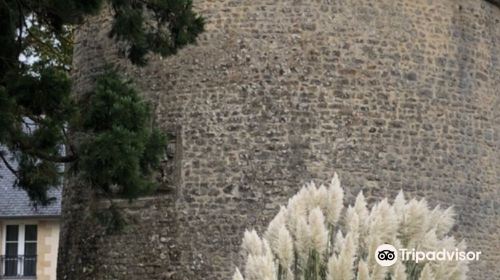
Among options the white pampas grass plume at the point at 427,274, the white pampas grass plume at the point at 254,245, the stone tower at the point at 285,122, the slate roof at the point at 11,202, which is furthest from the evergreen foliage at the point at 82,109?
the slate roof at the point at 11,202

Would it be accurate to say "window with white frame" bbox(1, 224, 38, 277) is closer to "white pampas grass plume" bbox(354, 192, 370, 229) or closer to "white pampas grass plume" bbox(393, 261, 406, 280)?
"white pampas grass plume" bbox(354, 192, 370, 229)

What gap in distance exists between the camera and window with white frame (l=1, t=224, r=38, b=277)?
1037 inches

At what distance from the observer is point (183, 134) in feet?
52.0

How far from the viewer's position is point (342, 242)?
10.2 metres

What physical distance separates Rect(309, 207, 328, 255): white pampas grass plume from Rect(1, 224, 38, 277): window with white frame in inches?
662

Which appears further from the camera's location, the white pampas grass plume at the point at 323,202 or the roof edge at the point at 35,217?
the roof edge at the point at 35,217

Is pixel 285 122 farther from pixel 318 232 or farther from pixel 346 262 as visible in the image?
pixel 346 262

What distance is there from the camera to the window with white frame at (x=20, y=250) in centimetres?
2633

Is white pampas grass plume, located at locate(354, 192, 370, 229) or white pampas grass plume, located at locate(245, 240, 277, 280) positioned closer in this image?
white pampas grass plume, located at locate(245, 240, 277, 280)

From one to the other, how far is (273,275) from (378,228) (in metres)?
1.02

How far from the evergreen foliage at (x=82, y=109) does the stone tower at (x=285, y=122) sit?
2031 millimetres

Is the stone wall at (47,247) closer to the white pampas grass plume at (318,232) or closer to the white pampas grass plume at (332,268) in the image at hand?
the white pampas grass plume at (318,232)

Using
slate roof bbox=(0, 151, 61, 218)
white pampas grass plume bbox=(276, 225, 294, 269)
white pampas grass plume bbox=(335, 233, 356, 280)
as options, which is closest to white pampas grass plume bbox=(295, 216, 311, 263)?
white pampas grass plume bbox=(276, 225, 294, 269)

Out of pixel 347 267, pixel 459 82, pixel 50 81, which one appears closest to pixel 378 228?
pixel 347 267
